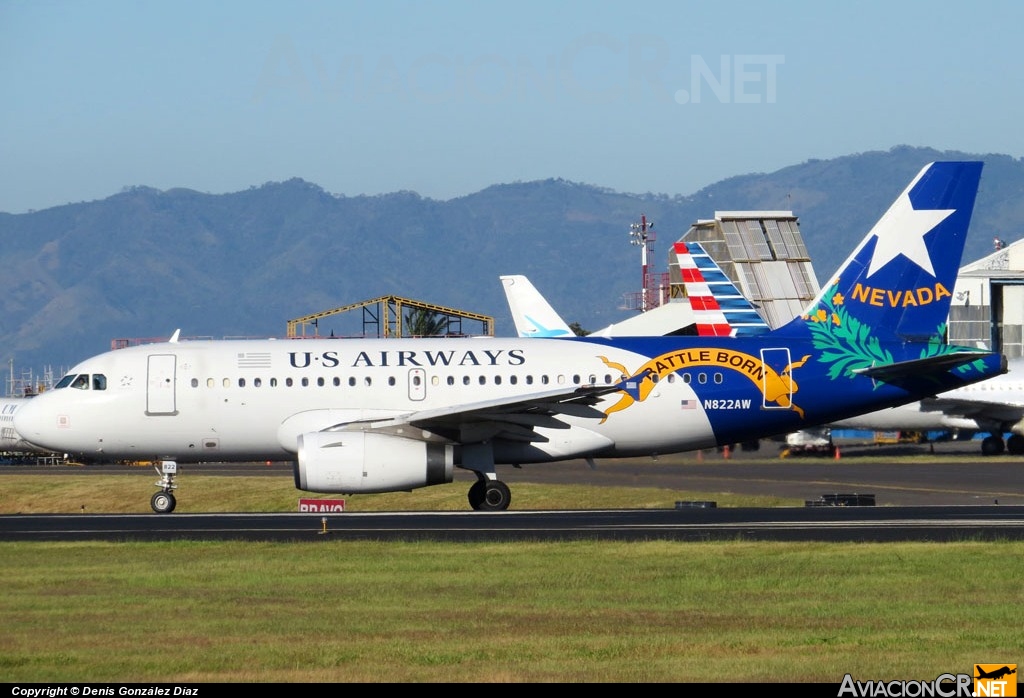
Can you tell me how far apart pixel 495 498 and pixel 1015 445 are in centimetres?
4292

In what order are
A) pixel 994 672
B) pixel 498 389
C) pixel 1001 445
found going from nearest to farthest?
pixel 994 672, pixel 498 389, pixel 1001 445

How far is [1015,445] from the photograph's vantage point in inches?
2731

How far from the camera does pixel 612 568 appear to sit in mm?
21016

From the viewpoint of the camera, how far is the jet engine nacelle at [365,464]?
30.9 m

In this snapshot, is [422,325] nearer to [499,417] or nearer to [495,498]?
[495,498]

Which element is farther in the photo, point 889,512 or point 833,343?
point 833,343

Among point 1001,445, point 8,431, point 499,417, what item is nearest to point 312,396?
point 499,417

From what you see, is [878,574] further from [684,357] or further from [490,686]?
[684,357]

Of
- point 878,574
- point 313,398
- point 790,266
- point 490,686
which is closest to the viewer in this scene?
point 490,686

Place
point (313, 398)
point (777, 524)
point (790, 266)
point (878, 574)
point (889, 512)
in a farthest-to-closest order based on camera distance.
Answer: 1. point (790, 266)
2. point (313, 398)
3. point (889, 512)
4. point (777, 524)
5. point (878, 574)

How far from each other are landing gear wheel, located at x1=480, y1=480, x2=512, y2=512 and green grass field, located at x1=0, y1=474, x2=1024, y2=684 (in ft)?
28.4

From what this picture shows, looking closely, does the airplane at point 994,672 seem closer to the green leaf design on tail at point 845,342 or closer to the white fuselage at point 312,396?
the white fuselage at point 312,396

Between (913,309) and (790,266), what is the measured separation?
64329 millimetres

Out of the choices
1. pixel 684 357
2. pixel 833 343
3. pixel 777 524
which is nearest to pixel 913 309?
pixel 833 343
